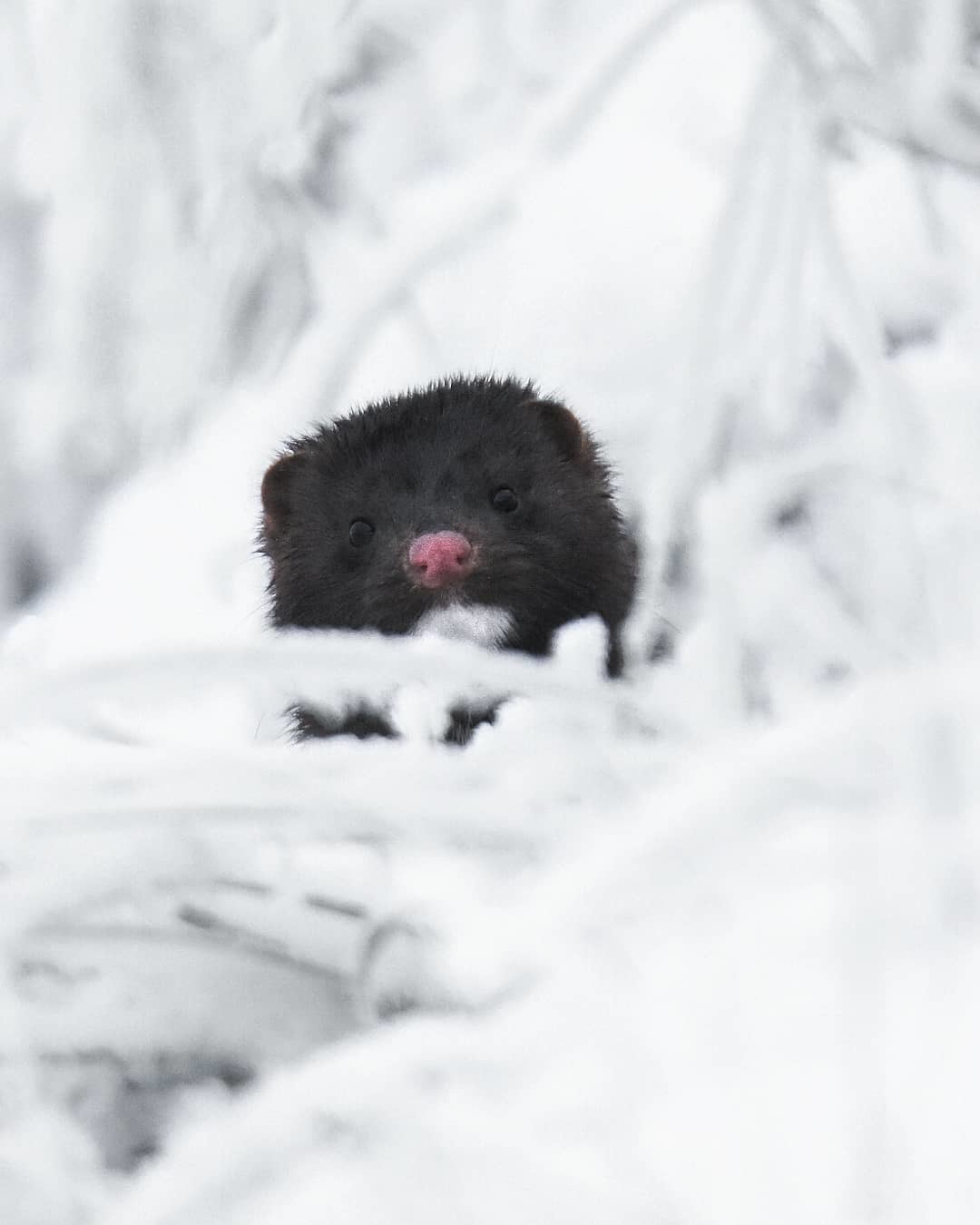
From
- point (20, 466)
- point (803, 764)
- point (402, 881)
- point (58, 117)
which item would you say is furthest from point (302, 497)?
point (803, 764)

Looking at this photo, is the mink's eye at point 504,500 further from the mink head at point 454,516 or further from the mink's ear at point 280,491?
A: the mink's ear at point 280,491

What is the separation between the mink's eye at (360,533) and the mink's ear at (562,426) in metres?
0.39

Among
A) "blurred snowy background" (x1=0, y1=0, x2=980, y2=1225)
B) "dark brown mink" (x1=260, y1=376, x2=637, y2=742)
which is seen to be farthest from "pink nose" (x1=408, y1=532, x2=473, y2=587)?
"blurred snowy background" (x1=0, y1=0, x2=980, y2=1225)

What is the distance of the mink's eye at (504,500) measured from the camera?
9.42 feet

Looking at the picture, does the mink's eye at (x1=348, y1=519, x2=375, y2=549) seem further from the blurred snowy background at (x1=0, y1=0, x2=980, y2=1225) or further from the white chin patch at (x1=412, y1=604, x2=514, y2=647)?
the blurred snowy background at (x1=0, y1=0, x2=980, y2=1225)

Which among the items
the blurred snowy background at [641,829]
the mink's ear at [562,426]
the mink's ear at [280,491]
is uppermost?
the mink's ear at [562,426]

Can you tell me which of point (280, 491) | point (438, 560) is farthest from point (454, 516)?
point (280, 491)

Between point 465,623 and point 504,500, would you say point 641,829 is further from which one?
point 504,500

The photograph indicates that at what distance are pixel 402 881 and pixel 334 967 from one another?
0.35 ft

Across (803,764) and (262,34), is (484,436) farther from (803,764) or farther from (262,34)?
(803,764)

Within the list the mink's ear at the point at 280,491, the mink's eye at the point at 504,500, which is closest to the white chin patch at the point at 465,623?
the mink's eye at the point at 504,500

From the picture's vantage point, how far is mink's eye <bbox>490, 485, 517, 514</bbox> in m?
2.87

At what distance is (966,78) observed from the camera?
5.63 ft

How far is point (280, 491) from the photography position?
3.05m
